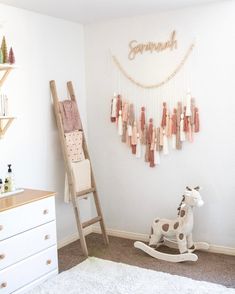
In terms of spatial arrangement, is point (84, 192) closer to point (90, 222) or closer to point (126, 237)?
point (90, 222)

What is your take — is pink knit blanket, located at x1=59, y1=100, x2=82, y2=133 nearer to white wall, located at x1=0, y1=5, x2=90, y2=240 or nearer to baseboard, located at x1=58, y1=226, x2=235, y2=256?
white wall, located at x1=0, y1=5, x2=90, y2=240

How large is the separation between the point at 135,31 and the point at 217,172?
1.70 m

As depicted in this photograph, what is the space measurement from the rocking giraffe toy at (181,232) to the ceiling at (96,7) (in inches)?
69.1

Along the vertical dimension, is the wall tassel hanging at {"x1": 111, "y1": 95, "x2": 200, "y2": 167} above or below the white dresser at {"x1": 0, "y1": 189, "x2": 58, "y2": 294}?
above

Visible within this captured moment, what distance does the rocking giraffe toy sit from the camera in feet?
11.6

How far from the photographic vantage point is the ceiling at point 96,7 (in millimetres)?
3420

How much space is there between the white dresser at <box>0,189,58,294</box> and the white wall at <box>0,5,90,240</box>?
49 cm

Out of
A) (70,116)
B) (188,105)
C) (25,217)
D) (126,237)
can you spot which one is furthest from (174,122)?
(25,217)

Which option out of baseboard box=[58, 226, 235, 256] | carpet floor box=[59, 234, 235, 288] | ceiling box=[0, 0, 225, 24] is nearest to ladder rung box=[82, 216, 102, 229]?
carpet floor box=[59, 234, 235, 288]

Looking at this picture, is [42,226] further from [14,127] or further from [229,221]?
[229,221]

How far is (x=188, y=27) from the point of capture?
3736 millimetres

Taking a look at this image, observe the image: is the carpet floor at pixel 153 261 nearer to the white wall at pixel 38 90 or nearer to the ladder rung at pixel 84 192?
the white wall at pixel 38 90

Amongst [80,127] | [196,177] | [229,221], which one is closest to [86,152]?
[80,127]

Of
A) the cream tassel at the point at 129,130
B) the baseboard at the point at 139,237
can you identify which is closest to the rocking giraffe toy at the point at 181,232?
the baseboard at the point at 139,237
